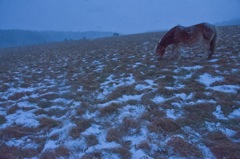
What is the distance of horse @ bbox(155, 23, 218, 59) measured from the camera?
367 inches

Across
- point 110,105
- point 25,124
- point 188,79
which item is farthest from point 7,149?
point 188,79

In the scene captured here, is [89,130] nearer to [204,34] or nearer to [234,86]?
[234,86]

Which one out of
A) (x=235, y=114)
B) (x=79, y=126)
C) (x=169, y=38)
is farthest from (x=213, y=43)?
(x=79, y=126)

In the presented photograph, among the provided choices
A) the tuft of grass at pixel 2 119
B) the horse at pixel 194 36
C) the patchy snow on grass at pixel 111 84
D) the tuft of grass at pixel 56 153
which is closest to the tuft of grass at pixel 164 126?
the tuft of grass at pixel 56 153

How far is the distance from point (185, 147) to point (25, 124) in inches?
177

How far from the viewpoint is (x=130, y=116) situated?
5168mm

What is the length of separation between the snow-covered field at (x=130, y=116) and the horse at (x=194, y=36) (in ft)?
4.95

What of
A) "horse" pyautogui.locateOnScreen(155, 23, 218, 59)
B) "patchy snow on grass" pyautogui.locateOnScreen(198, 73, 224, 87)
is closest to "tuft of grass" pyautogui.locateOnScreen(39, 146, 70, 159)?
"patchy snow on grass" pyautogui.locateOnScreen(198, 73, 224, 87)

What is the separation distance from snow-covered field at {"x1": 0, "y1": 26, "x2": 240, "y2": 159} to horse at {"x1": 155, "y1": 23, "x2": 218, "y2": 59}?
1508 millimetres

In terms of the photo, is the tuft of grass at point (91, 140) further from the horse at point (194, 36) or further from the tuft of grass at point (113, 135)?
the horse at point (194, 36)

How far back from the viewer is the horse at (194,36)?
933 centimetres

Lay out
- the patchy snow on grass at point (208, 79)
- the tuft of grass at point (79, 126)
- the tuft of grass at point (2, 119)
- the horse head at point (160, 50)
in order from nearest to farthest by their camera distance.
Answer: the tuft of grass at point (79, 126)
the tuft of grass at point (2, 119)
the patchy snow on grass at point (208, 79)
the horse head at point (160, 50)

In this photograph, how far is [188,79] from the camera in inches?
288

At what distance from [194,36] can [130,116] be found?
6601 millimetres
